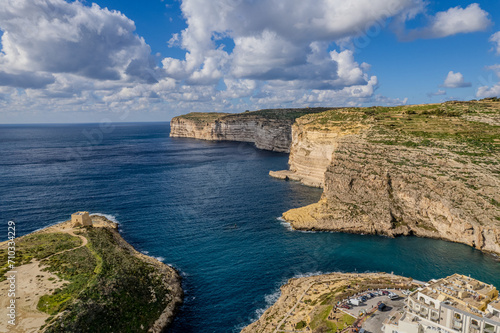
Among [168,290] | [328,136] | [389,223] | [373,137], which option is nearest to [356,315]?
[168,290]

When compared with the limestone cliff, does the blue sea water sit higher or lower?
lower

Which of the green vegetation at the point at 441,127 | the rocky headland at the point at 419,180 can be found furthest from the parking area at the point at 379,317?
the green vegetation at the point at 441,127

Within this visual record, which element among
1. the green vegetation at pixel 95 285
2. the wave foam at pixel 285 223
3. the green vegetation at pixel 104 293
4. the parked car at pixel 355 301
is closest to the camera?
the green vegetation at pixel 104 293

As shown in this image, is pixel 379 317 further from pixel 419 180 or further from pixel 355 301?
pixel 419 180

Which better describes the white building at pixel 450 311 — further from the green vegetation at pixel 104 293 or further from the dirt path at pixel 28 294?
the dirt path at pixel 28 294

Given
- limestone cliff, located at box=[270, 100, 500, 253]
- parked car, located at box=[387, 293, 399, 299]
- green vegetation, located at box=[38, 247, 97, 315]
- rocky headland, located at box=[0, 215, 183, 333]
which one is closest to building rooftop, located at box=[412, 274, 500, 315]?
parked car, located at box=[387, 293, 399, 299]

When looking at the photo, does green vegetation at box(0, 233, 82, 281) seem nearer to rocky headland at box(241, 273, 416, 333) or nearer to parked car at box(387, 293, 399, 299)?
rocky headland at box(241, 273, 416, 333)
